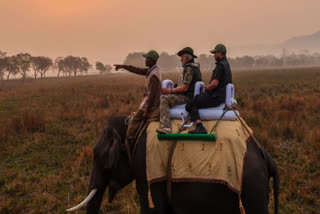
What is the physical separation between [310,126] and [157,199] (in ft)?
30.4

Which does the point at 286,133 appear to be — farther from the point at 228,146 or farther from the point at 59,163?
the point at 59,163

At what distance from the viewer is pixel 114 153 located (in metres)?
3.45

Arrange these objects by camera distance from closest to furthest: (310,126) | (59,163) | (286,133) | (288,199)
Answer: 1. (288,199)
2. (59,163)
3. (286,133)
4. (310,126)

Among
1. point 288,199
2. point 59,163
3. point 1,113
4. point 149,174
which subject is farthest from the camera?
point 1,113

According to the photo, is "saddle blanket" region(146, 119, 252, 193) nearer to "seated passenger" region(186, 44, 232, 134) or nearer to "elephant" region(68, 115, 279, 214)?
"elephant" region(68, 115, 279, 214)

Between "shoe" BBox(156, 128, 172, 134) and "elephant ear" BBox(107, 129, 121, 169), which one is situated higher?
"shoe" BBox(156, 128, 172, 134)

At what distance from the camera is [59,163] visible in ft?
26.3

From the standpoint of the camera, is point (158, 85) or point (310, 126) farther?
point (310, 126)

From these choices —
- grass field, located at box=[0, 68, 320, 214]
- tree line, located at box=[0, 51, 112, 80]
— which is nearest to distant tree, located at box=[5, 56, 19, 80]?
tree line, located at box=[0, 51, 112, 80]

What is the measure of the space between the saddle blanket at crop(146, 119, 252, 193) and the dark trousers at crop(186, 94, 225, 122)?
7.8 inches

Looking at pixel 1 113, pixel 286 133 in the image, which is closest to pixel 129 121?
pixel 286 133

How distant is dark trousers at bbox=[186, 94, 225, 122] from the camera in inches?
141

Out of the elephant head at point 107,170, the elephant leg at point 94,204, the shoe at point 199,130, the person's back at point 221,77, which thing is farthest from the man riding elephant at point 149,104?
the elephant leg at point 94,204

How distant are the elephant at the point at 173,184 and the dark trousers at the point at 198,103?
80cm
